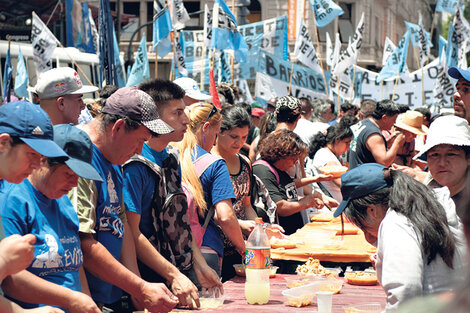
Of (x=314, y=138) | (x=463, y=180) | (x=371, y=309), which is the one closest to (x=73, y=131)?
(x=371, y=309)

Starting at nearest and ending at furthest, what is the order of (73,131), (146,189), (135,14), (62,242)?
(62,242) < (73,131) < (146,189) < (135,14)

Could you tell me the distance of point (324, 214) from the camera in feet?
28.1

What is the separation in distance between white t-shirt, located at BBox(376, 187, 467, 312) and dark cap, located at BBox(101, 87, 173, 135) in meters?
1.30

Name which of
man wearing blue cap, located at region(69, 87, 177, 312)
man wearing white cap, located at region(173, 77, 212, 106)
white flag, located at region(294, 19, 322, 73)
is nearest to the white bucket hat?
man wearing blue cap, located at region(69, 87, 177, 312)

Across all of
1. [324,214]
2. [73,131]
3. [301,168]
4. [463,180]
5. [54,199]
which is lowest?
[324,214]

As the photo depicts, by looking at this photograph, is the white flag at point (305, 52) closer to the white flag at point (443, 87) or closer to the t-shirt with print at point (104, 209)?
the white flag at point (443, 87)

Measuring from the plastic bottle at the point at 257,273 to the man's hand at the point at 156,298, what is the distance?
68 cm

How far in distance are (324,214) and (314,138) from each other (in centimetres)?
142

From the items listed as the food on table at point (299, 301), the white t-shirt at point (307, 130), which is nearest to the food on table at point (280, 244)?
the food on table at point (299, 301)

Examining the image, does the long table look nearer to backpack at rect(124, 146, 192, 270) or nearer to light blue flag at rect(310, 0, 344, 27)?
backpack at rect(124, 146, 192, 270)

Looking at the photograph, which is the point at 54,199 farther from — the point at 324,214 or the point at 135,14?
the point at 135,14

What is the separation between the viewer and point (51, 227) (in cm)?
292

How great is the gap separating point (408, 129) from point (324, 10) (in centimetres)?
873

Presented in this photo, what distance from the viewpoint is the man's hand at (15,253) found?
2.32 metres
